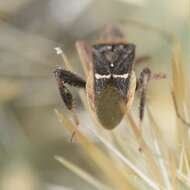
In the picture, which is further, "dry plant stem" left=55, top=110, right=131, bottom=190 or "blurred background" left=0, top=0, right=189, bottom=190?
"blurred background" left=0, top=0, right=189, bottom=190

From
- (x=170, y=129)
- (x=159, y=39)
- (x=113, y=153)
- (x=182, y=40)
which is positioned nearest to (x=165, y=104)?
(x=170, y=129)

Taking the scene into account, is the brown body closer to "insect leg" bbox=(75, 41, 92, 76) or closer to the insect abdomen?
the insect abdomen

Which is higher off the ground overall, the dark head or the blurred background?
the dark head

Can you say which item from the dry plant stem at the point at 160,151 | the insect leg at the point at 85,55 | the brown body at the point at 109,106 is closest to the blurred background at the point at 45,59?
the insect leg at the point at 85,55

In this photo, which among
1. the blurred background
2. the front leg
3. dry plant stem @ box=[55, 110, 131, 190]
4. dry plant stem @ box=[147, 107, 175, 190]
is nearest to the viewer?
dry plant stem @ box=[55, 110, 131, 190]

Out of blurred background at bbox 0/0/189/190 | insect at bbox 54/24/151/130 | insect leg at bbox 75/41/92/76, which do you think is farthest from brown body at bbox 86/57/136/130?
blurred background at bbox 0/0/189/190

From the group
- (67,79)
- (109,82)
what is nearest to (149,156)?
(109,82)

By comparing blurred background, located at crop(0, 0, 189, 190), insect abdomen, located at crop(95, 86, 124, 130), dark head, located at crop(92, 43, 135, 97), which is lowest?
blurred background, located at crop(0, 0, 189, 190)

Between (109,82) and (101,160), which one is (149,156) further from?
(109,82)
